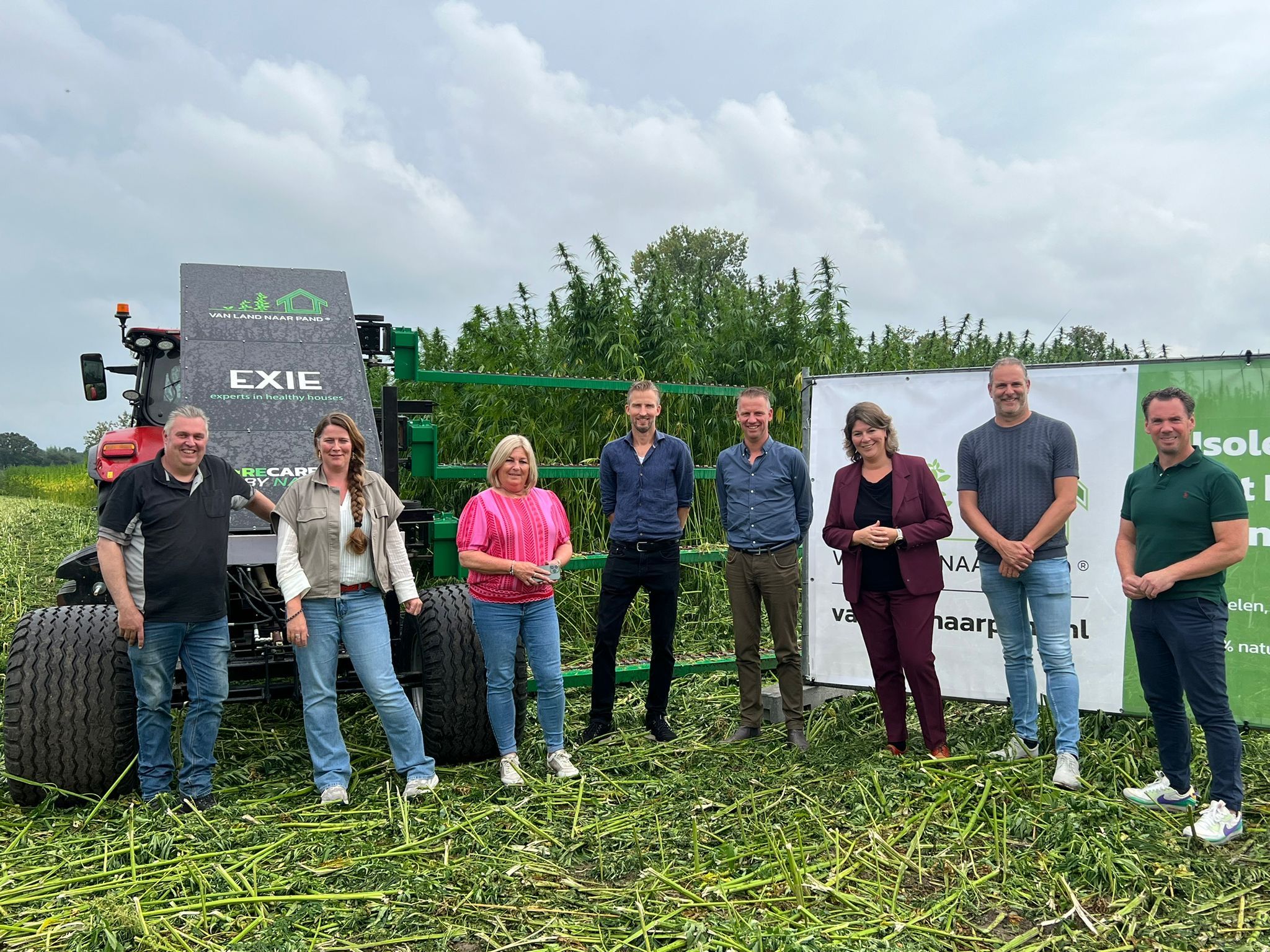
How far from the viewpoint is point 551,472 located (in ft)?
18.7

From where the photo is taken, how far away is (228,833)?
12.1 ft

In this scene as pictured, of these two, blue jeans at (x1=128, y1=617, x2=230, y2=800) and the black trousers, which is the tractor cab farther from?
the black trousers

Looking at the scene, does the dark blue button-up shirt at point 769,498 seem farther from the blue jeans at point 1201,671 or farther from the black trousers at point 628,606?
the blue jeans at point 1201,671

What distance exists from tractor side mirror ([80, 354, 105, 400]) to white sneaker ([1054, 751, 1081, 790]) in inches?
266

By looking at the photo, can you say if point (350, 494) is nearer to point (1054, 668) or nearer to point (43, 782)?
point (43, 782)

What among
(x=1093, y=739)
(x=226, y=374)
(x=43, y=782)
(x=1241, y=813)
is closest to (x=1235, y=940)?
(x=1241, y=813)

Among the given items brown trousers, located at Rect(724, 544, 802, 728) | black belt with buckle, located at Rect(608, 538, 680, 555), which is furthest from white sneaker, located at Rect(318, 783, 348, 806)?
brown trousers, located at Rect(724, 544, 802, 728)

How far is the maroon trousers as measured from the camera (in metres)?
4.40

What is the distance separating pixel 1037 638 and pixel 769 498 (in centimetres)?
139

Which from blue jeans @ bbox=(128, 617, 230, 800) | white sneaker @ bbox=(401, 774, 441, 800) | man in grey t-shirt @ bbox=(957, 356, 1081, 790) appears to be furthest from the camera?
man in grey t-shirt @ bbox=(957, 356, 1081, 790)

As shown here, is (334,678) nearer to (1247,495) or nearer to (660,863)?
(660,863)

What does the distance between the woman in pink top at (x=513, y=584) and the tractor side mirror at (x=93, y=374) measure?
4.29 m

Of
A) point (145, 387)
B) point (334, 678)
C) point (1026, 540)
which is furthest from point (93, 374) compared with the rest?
point (1026, 540)

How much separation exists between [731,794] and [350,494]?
208 centimetres
